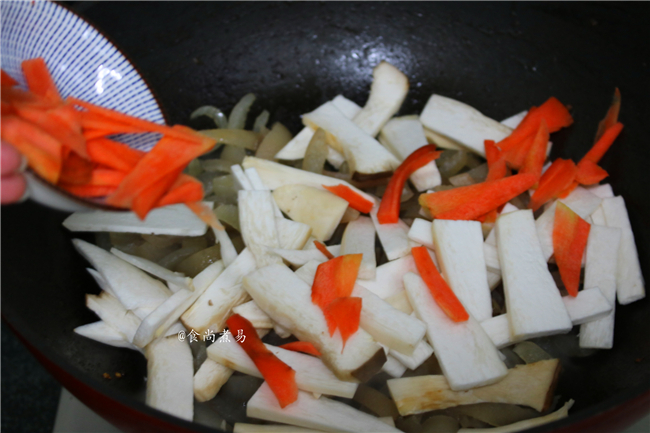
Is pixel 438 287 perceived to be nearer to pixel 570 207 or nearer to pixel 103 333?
pixel 570 207

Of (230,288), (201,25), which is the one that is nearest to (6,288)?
(230,288)

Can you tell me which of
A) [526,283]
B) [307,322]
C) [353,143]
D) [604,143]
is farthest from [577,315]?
[353,143]

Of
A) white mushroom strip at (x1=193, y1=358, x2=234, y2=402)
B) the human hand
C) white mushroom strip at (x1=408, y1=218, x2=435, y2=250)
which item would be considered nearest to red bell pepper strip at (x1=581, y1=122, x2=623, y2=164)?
white mushroom strip at (x1=408, y1=218, x2=435, y2=250)

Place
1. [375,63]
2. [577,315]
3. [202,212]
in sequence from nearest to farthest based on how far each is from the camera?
[202,212] < [577,315] < [375,63]

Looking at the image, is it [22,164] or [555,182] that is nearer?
[22,164]

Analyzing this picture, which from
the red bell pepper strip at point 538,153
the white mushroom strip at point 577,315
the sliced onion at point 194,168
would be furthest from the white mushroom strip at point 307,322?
the red bell pepper strip at point 538,153

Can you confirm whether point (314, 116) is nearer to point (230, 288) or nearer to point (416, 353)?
point (230, 288)

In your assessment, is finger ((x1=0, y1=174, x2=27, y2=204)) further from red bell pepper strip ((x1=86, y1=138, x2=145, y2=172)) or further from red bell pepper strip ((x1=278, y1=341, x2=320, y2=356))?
red bell pepper strip ((x1=278, y1=341, x2=320, y2=356))
